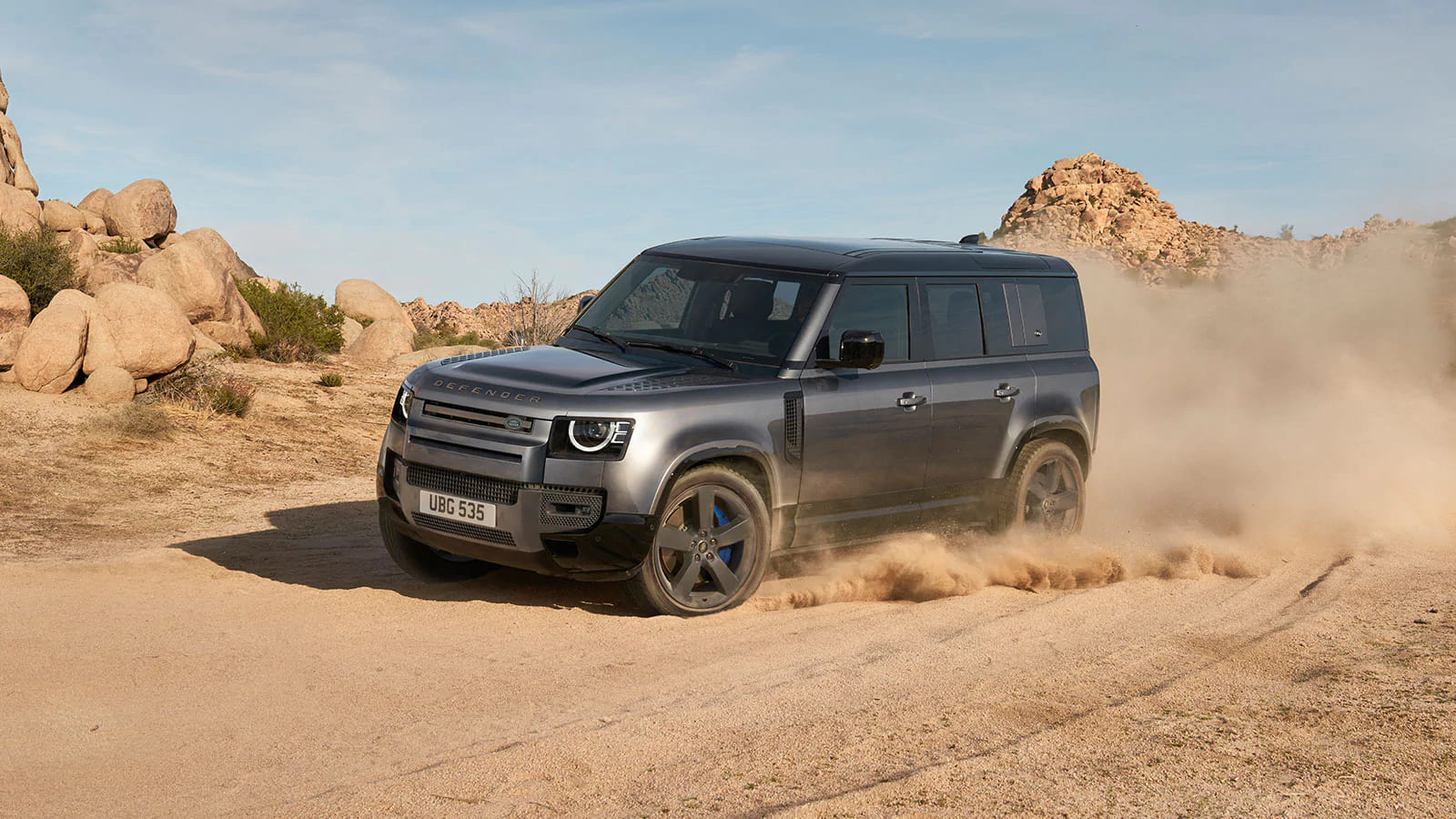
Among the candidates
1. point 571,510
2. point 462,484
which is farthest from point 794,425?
point 462,484

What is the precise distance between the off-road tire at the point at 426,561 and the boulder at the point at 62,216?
35965 millimetres

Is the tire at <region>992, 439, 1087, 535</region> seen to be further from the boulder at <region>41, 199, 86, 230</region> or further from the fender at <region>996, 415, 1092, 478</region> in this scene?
the boulder at <region>41, 199, 86, 230</region>

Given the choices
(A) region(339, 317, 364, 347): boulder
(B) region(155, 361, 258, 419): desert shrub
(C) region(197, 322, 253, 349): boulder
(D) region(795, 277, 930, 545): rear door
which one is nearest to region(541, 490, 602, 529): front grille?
(D) region(795, 277, 930, 545): rear door

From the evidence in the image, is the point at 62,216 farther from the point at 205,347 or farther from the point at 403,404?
the point at 403,404

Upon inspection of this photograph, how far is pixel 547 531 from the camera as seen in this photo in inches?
270

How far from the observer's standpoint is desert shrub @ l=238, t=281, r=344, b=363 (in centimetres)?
2688

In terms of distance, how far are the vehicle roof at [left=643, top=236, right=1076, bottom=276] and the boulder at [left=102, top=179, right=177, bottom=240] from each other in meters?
38.4

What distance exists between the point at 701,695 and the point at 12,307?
1601 cm

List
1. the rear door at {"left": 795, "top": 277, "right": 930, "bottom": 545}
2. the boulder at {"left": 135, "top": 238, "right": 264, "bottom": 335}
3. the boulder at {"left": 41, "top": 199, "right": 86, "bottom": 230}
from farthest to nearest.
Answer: the boulder at {"left": 41, "top": 199, "right": 86, "bottom": 230}
the boulder at {"left": 135, "top": 238, "right": 264, "bottom": 335}
the rear door at {"left": 795, "top": 277, "right": 930, "bottom": 545}

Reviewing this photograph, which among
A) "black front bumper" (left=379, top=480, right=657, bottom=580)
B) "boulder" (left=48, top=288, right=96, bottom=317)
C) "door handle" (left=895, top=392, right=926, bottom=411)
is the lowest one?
"black front bumper" (left=379, top=480, right=657, bottom=580)

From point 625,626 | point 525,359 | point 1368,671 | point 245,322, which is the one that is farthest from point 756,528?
point 245,322

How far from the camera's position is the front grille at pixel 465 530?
6926mm

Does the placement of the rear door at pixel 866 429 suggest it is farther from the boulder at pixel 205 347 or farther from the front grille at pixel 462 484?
the boulder at pixel 205 347

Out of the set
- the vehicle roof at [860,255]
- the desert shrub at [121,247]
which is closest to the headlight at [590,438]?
the vehicle roof at [860,255]
